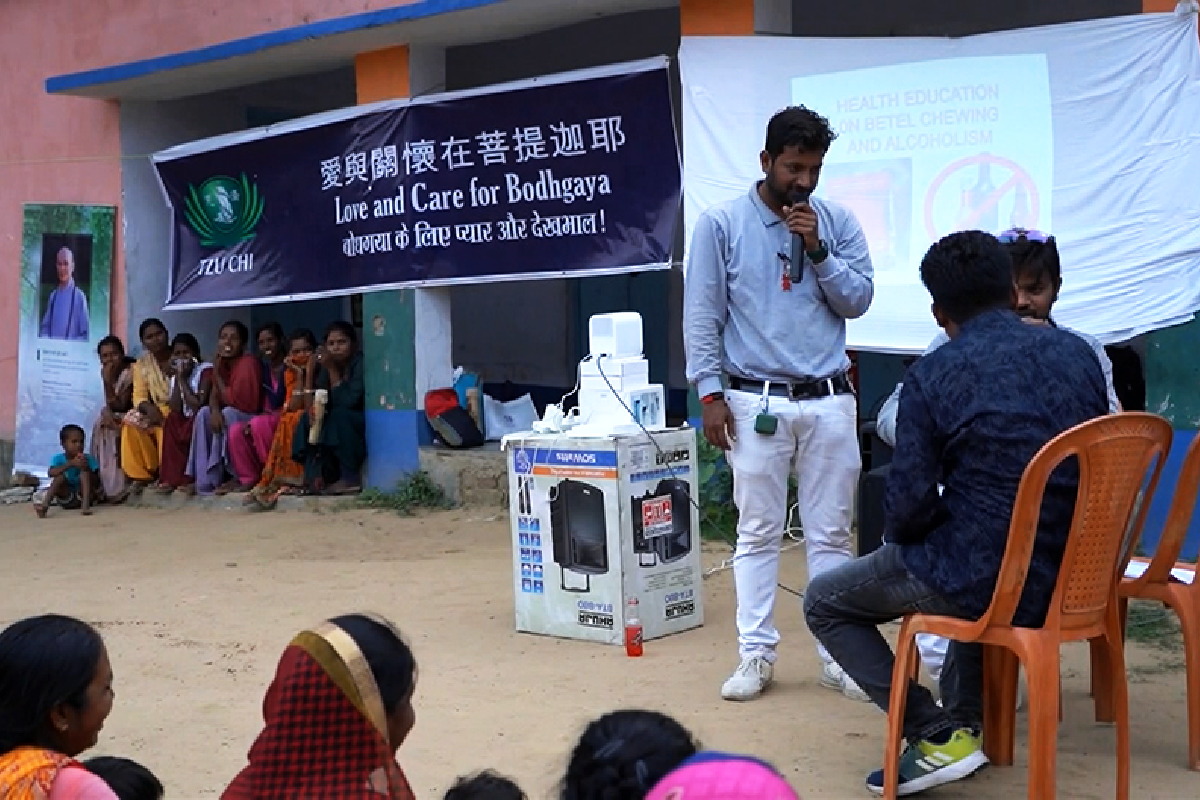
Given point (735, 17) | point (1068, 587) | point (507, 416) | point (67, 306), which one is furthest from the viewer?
point (67, 306)

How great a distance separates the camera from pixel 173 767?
167 inches

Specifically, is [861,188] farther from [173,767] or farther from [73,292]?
[73,292]

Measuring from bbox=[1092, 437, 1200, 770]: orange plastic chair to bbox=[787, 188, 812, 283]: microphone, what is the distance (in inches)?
50.4

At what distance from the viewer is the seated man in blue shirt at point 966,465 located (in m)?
3.36

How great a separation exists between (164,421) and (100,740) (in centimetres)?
610

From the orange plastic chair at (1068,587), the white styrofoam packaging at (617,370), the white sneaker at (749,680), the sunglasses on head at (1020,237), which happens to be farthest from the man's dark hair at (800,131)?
the white sneaker at (749,680)

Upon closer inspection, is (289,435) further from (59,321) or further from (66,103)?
(66,103)

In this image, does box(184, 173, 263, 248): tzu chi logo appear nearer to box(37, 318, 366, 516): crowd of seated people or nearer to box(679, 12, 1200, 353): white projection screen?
box(37, 318, 366, 516): crowd of seated people

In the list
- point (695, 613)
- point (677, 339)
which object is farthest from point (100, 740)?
point (677, 339)

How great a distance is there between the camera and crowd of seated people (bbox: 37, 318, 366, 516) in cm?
963

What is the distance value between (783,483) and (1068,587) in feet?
4.57

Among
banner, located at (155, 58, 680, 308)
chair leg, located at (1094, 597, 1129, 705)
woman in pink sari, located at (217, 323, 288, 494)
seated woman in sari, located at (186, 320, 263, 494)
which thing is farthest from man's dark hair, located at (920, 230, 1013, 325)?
seated woman in sari, located at (186, 320, 263, 494)

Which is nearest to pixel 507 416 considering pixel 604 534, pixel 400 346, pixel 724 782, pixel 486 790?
pixel 400 346

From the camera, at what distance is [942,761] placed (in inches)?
138
